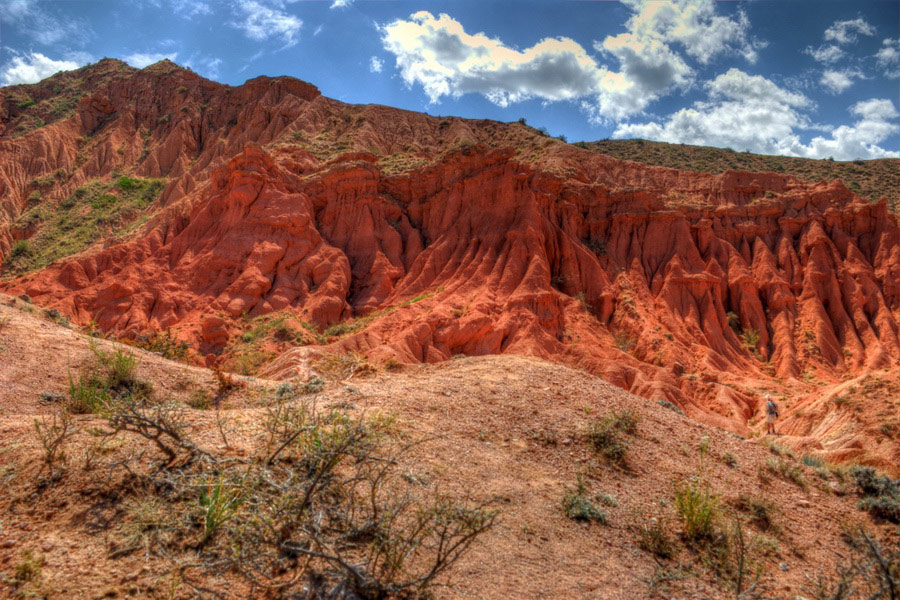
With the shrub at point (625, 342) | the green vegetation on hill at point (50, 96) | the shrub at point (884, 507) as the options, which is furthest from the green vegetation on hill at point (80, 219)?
the shrub at point (884, 507)

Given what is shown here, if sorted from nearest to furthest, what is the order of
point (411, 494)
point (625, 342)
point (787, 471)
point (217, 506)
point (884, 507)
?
point (217, 506) → point (411, 494) → point (884, 507) → point (787, 471) → point (625, 342)

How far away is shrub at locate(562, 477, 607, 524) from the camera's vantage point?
559cm

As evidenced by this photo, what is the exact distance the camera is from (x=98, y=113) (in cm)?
5184

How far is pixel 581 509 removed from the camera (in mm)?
5652

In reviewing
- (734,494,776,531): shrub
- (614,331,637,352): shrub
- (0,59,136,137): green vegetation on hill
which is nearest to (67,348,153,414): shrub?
(734,494,776,531): shrub

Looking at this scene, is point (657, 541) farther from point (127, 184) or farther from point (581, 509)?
point (127, 184)

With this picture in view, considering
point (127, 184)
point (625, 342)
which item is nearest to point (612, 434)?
point (625, 342)

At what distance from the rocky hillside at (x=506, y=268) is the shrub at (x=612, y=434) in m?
12.1

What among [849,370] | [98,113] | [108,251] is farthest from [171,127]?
[849,370]

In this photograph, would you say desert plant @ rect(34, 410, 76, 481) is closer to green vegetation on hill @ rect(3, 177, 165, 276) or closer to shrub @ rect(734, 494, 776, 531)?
shrub @ rect(734, 494, 776, 531)

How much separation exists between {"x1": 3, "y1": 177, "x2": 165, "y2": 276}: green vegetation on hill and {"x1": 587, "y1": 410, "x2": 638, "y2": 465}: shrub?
3605cm

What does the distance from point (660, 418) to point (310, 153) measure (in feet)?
108

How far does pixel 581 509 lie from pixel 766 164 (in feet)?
190

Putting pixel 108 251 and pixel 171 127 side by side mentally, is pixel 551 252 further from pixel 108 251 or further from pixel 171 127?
pixel 171 127
